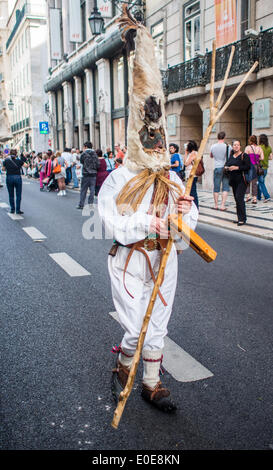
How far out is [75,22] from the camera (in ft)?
102

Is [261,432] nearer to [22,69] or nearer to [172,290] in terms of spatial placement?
[172,290]

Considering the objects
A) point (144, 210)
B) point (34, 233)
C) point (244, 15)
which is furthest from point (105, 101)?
point (144, 210)

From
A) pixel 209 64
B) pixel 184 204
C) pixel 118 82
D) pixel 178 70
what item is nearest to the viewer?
pixel 184 204

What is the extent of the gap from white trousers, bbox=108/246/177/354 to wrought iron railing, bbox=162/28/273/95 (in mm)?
13137

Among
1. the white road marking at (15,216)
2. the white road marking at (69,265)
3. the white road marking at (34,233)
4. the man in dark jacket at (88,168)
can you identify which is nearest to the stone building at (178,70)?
the white road marking at (69,265)

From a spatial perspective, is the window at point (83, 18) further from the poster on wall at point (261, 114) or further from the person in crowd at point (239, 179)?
the person in crowd at point (239, 179)

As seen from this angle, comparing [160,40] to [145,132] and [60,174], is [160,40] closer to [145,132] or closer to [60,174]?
[60,174]

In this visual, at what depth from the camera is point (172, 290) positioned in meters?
2.88

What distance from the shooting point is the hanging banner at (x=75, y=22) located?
3084cm

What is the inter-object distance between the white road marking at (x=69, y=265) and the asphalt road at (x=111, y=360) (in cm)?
13

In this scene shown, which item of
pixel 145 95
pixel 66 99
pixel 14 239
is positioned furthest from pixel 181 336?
pixel 66 99

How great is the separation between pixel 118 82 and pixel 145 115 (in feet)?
86.7

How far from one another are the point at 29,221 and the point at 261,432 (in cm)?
923

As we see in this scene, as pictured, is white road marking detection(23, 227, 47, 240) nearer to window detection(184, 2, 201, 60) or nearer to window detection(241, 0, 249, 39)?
window detection(241, 0, 249, 39)
